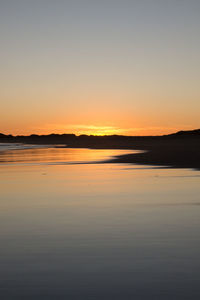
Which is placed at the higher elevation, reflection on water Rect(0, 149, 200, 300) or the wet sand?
the wet sand

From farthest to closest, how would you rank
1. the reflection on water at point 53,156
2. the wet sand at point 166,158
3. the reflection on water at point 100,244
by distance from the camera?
the reflection on water at point 53,156 < the wet sand at point 166,158 < the reflection on water at point 100,244

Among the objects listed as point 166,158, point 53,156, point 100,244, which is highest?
point 166,158

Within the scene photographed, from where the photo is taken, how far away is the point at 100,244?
30.0 ft

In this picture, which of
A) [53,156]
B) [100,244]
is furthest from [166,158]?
[100,244]

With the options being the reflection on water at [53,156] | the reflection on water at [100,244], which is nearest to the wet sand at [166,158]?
the reflection on water at [53,156]

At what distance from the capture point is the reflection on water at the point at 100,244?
6.58m

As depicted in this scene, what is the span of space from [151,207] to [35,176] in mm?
11660

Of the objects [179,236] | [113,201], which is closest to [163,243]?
[179,236]

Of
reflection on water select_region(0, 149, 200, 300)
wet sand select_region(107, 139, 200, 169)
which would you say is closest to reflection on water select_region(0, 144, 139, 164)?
wet sand select_region(107, 139, 200, 169)

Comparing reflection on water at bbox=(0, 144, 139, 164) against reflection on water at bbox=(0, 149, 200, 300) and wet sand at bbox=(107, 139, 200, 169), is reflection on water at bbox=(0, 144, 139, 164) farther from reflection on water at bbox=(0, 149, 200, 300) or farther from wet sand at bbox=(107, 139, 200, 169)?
reflection on water at bbox=(0, 149, 200, 300)

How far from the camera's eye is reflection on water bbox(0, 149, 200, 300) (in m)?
6.58

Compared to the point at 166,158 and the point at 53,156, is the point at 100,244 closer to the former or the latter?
the point at 166,158

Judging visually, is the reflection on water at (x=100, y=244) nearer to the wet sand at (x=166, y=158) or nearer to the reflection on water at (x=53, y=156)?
the wet sand at (x=166, y=158)

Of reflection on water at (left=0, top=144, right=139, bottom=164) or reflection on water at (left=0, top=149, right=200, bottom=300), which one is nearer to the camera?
reflection on water at (left=0, top=149, right=200, bottom=300)
